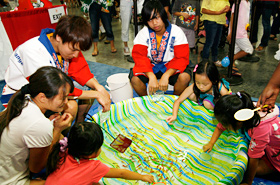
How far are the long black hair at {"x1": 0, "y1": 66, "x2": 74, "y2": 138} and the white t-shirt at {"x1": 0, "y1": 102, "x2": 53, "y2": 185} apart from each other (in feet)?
0.10

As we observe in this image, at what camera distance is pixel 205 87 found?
1959 mm

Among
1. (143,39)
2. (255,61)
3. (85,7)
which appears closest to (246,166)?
(143,39)

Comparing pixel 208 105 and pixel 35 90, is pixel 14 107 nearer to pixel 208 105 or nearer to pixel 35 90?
pixel 35 90

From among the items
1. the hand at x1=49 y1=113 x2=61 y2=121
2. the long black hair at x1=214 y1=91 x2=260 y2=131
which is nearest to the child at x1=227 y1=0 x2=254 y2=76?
the long black hair at x1=214 y1=91 x2=260 y2=131

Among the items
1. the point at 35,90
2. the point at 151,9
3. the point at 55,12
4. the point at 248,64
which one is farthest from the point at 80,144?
the point at 248,64

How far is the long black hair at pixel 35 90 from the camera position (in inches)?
49.1

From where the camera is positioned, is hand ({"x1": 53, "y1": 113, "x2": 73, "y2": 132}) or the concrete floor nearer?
hand ({"x1": 53, "y1": 113, "x2": 73, "y2": 132})

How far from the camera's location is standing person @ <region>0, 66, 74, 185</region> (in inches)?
49.3

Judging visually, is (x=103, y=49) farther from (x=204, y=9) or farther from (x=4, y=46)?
(x=204, y=9)

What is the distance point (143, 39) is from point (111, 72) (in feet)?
4.30

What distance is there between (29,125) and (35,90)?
20 cm

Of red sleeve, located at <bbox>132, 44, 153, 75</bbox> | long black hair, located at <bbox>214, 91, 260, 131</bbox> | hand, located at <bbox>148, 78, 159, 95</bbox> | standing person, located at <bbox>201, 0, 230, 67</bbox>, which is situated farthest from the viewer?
standing person, located at <bbox>201, 0, 230, 67</bbox>

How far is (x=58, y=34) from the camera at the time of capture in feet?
5.63

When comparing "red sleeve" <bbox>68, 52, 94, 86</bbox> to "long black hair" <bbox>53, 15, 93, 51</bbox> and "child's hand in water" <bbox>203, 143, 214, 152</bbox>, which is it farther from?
"child's hand in water" <bbox>203, 143, 214, 152</bbox>
